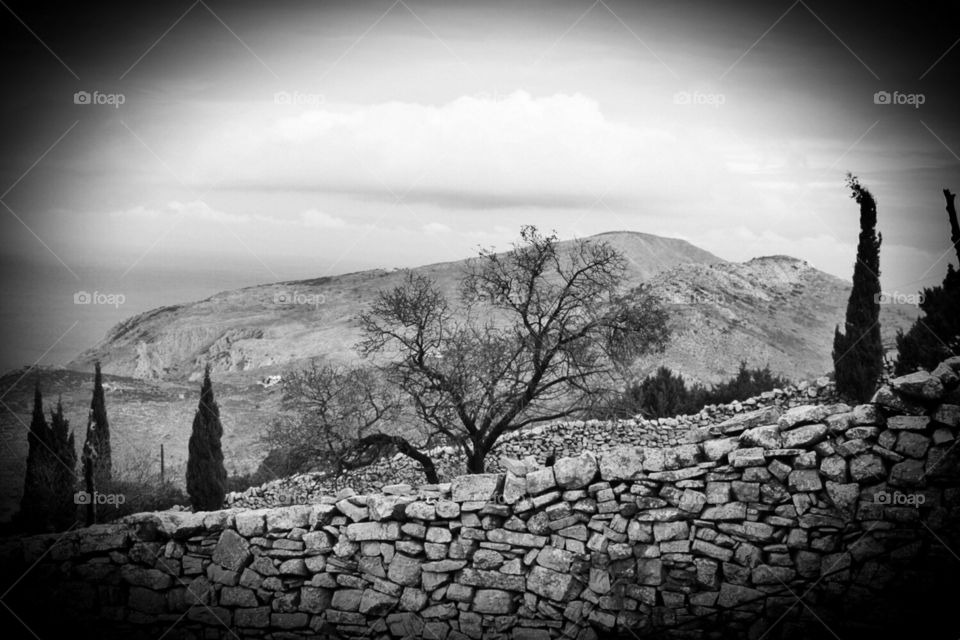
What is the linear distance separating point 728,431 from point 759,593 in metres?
1.47

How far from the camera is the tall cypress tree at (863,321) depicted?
1984 cm

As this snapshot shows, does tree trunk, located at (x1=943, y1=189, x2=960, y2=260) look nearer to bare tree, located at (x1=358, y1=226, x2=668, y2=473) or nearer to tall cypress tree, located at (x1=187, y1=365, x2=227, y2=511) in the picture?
bare tree, located at (x1=358, y1=226, x2=668, y2=473)

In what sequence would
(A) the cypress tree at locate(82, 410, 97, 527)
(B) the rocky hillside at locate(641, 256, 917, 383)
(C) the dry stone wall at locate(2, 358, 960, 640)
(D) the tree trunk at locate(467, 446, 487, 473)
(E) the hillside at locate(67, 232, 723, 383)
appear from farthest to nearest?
(E) the hillside at locate(67, 232, 723, 383) → (B) the rocky hillside at locate(641, 256, 917, 383) → (D) the tree trunk at locate(467, 446, 487, 473) → (A) the cypress tree at locate(82, 410, 97, 527) → (C) the dry stone wall at locate(2, 358, 960, 640)

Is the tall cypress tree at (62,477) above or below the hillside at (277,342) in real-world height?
below

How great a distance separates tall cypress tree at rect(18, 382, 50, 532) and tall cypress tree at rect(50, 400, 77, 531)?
236 millimetres

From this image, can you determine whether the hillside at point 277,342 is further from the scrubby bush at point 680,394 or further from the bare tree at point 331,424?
Answer: the bare tree at point 331,424

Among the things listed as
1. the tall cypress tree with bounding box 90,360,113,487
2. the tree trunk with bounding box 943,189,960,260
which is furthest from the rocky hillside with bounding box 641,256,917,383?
the tall cypress tree with bounding box 90,360,113,487

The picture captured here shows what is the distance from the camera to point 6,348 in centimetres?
1869

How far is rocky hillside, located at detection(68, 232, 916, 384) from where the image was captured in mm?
34125

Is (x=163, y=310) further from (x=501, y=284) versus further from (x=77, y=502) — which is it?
(x=501, y=284)

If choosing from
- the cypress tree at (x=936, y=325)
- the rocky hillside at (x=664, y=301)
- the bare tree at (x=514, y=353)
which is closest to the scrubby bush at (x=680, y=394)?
the bare tree at (x=514, y=353)

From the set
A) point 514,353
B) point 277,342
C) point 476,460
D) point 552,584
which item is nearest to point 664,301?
point 514,353

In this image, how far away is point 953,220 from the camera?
17.7 meters

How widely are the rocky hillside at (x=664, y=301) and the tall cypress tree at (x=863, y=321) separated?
8990 millimetres
